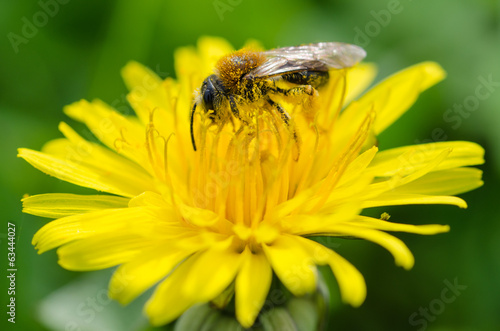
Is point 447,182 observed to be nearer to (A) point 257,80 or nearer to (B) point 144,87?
(A) point 257,80

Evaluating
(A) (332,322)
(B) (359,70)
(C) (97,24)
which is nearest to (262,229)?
(A) (332,322)

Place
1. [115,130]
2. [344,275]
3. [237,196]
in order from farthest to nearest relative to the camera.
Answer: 1. [115,130]
2. [237,196]
3. [344,275]

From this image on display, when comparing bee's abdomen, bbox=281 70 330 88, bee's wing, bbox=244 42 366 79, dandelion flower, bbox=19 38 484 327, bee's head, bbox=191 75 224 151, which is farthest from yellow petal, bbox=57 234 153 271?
bee's abdomen, bbox=281 70 330 88

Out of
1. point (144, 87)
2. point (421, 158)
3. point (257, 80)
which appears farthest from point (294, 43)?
point (421, 158)

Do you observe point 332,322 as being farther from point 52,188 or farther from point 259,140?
point 52,188

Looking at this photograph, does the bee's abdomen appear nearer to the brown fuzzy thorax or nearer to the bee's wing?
the bee's wing

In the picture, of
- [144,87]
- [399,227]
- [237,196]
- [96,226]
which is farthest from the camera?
[144,87]
